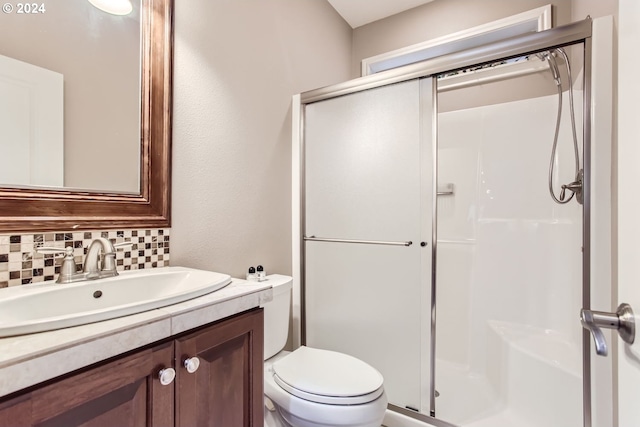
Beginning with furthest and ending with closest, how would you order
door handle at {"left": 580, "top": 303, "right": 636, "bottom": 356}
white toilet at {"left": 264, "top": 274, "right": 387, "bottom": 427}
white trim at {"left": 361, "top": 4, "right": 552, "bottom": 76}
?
1. white trim at {"left": 361, "top": 4, "right": 552, "bottom": 76}
2. white toilet at {"left": 264, "top": 274, "right": 387, "bottom": 427}
3. door handle at {"left": 580, "top": 303, "right": 636, "bottom": 356}

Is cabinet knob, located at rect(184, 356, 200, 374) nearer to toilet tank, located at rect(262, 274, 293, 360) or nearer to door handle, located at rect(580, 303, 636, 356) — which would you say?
toilet tank, located at rect(262, 274, 293, 360)

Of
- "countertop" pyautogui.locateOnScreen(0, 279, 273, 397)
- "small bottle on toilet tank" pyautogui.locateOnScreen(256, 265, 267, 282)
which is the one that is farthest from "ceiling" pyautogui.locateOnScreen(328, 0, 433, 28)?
"countertop" pyautogui.locateOnScreen(0, 279, 273, 397)

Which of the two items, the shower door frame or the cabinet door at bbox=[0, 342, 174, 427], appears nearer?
the cabinet door at bbox=[0, 342, 174, 427]

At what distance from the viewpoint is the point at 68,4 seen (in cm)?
99

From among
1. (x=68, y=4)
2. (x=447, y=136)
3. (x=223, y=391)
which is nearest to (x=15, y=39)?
(x=68, y=4)

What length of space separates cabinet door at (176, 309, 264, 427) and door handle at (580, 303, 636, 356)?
78 cm

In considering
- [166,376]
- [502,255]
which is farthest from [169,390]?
[502,255]

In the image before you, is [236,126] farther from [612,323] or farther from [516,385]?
[516,385]

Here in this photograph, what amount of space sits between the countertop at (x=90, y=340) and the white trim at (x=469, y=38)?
73.9 inches

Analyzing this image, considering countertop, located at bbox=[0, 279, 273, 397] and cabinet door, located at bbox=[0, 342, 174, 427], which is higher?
countertop, located at bbox=[0, 279, 273, 397]

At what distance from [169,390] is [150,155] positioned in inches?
33.0

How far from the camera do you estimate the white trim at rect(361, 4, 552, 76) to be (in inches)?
74.2

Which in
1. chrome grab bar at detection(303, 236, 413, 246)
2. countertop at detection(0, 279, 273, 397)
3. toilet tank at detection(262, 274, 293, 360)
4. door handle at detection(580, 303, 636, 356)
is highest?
chrome grab bar at detection(303, 236, 413, 246)

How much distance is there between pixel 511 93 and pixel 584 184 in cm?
110
